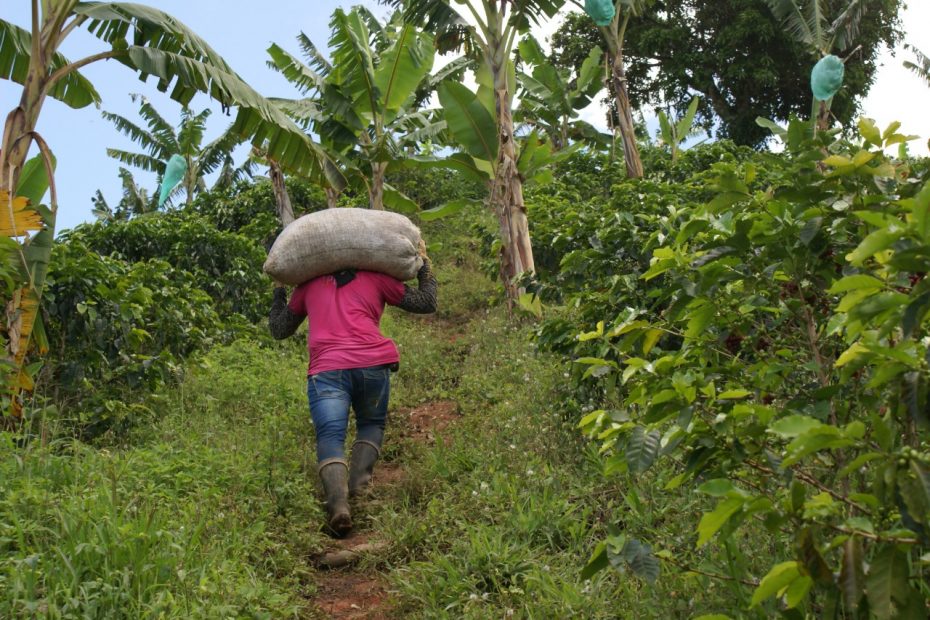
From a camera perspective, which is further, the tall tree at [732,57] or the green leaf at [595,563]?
the tall tree at [732,57]

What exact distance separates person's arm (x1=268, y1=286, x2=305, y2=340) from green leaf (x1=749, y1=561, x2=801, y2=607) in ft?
14.0

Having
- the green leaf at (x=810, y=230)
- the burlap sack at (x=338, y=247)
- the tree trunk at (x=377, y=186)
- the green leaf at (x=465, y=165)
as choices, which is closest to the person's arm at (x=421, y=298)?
the burlap sack at (x=338, y=247)

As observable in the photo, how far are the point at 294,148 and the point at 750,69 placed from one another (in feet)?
53.3

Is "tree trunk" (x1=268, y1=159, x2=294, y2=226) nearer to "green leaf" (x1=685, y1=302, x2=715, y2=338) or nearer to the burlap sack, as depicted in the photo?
the burlap sack

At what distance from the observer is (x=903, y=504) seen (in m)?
1.76

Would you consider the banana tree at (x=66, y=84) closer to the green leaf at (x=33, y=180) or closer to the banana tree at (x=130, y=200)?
the green leaf at (x=33, y=180)

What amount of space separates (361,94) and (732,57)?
14.2 m

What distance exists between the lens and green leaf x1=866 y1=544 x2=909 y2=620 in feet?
5.64

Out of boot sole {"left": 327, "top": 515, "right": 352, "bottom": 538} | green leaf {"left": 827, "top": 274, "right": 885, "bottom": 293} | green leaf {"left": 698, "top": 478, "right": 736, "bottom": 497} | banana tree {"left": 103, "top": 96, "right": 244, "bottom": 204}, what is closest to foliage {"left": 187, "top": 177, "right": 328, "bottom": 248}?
banana tree {"left": 103, "top": 96, "right": 244, "bottom": 204}

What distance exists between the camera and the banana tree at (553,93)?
15594mm

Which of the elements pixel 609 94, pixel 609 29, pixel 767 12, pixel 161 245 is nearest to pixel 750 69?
pixel 767 12

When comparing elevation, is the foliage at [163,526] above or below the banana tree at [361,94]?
below

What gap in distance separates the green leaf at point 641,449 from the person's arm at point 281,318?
3.66 meters

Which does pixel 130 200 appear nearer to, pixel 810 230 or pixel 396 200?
pixel 396 200
